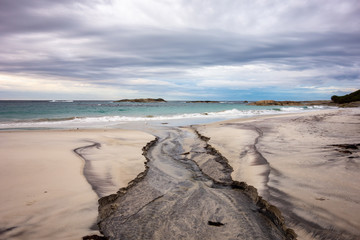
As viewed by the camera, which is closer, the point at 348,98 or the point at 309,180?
the point at 309,180

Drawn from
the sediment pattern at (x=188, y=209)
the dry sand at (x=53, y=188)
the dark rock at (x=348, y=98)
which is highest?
the dark rock at (x=348, y=98)

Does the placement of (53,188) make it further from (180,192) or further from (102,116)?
(102,116)

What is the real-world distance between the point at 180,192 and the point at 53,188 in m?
2.31

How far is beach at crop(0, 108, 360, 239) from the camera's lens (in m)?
2.93

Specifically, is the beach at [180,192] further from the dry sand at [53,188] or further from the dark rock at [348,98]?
the dark rock at [348,98]

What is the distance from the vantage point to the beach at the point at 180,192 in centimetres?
293

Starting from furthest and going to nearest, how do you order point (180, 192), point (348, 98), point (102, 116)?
point (348, 98)
point (102, 116)
point (180, 192)

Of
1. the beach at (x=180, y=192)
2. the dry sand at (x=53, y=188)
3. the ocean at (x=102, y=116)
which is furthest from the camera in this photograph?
the ocean at (x=102, y=116)

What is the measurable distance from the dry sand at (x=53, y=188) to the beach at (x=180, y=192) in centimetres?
1

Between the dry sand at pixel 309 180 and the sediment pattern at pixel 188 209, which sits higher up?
the dry sand at pixel 309 180

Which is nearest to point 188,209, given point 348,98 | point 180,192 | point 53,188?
point 180,192

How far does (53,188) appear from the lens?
3.93 meters

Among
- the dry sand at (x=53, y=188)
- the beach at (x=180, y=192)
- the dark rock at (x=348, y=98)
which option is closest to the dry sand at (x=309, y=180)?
the beach at (x=180, y=192)

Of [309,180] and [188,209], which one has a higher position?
[309,180]
